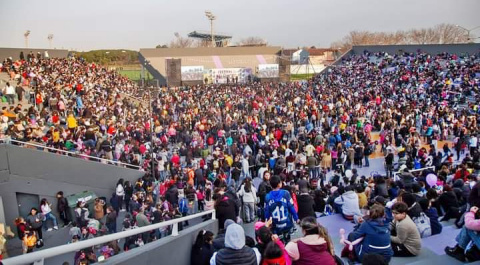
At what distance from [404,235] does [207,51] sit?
4664 cm

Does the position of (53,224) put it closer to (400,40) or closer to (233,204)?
(233,204)

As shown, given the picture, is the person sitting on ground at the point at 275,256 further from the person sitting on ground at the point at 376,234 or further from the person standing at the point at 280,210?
the person standing at the point at 280,210

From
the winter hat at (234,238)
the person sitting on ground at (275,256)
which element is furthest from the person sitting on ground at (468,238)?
the winter hat at (234,238)

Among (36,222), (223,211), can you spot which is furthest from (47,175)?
(223,211)

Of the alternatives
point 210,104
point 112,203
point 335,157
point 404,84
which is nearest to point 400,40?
point 404,84

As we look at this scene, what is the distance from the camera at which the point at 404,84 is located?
30.5 metres

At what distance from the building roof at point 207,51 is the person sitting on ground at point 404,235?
44893mm

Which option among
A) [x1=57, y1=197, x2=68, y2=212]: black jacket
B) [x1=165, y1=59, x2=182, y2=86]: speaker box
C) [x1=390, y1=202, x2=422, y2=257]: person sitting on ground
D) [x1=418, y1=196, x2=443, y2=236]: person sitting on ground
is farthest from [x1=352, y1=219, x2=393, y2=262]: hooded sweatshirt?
[x1=165, y1=59, x2=182, y2=86]: speaker box

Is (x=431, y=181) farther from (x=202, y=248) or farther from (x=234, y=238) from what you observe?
(x=234, y=238)

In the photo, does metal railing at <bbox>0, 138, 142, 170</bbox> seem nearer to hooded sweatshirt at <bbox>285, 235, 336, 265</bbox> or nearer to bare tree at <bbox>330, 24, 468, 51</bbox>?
hooded sweatshirt at <bbox>285, 235, 336, 265</bbox>

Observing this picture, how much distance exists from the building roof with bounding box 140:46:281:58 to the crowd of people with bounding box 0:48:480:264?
611 inches

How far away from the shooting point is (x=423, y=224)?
Result: 633cm

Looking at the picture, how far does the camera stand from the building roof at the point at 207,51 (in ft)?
158

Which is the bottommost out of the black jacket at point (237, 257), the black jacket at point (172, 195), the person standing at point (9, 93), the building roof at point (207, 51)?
the black jacket at point (172, 195)
